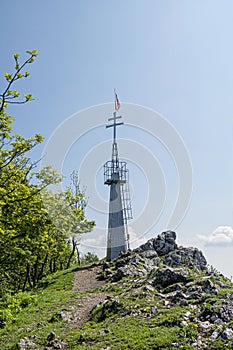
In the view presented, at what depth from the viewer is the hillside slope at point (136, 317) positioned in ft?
41.1

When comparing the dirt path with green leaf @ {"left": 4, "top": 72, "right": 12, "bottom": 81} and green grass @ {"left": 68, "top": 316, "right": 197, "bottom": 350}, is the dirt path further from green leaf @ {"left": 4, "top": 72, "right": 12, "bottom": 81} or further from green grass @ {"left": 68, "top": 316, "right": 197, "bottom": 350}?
green leaf @ {"left": 4, "top": 72, "right": 12, "bottom": 81}

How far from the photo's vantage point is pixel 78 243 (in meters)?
45.9

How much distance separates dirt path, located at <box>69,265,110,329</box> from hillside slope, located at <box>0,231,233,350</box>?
0.06 m

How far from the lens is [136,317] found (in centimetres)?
1546

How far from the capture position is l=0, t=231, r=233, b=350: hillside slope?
1254cm

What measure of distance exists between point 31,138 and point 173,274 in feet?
45.0

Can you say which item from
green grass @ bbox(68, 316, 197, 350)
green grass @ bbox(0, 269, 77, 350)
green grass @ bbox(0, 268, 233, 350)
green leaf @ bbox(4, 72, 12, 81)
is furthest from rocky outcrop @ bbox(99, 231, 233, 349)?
green leaf @ bbox(4, 72, 12, 81)

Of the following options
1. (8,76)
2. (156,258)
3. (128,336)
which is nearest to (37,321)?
(128,336)

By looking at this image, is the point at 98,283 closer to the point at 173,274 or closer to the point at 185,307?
the point at 173,274

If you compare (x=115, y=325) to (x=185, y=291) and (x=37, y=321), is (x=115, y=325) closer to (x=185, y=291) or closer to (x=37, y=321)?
(x=185, y=291)

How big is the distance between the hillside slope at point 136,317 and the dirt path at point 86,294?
58 millimetres

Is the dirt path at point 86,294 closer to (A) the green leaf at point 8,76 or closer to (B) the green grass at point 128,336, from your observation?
(B) the green grass at point 128,336

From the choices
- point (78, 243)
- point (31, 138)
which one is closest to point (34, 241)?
point (31, 138)

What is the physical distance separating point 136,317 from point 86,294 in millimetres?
9378
